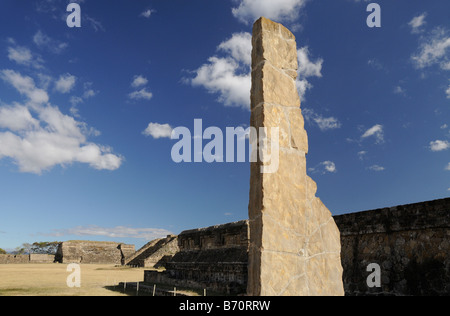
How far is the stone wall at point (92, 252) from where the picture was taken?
36562 mm

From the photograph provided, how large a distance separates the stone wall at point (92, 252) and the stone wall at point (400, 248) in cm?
3276

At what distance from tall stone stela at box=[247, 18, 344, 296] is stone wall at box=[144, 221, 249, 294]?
474cm

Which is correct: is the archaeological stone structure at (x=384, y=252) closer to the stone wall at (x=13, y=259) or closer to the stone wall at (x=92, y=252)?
the stone wall at (x=92, y=252)

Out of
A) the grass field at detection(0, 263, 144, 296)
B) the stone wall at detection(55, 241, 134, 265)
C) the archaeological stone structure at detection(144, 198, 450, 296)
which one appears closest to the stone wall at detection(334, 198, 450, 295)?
the archaeological stone structure at detection(144, 198, 450, 296)

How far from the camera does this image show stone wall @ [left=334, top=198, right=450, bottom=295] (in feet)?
21.7

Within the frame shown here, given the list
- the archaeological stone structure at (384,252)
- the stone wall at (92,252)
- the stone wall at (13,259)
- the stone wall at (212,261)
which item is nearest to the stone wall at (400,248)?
the archaeological stone structure at (384,252)

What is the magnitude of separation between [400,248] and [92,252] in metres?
37.2

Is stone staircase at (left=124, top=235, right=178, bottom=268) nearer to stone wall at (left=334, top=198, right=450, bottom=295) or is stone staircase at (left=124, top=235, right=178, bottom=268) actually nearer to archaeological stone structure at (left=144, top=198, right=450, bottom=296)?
archaeological stone structure at (left=144, top=198, right=450, bottom=296)

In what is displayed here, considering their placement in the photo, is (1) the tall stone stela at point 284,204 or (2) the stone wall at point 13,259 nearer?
(1) the tall stone stela at point 284,204

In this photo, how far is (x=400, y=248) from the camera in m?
7.30

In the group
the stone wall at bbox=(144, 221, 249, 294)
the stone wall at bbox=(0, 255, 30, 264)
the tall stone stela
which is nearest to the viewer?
the tall stone stela

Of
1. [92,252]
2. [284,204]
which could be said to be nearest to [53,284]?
[284,204]

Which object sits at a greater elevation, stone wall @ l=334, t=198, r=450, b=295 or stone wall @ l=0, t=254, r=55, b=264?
stone wall @ l=334, t=198, r=450, b=295
